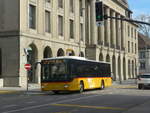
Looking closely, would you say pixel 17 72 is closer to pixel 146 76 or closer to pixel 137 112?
pixel 146 76

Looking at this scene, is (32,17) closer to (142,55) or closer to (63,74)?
(63,74)

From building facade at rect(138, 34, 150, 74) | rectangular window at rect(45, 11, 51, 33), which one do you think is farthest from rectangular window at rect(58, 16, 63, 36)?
building facade at rect(138, 34, 150, 74)

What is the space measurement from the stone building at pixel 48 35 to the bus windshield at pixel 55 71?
1191cm

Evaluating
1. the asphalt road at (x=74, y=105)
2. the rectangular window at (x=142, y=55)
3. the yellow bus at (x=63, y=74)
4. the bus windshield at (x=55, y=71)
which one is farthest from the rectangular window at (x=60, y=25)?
the rectangular window at (x=142, y=55)

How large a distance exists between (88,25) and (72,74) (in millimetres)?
31632

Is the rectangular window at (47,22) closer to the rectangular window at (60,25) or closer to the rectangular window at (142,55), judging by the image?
the rectangular window at (60,25)

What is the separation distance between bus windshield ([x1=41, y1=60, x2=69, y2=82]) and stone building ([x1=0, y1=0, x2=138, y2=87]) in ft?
39.1

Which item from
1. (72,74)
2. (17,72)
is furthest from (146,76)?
(17,72)

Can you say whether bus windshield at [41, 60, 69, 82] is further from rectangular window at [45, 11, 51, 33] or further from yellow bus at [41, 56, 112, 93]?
rectangular window at [45, 11, 51, 33]

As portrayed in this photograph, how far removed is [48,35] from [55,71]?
19.0 meters

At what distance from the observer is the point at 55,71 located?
2517cm

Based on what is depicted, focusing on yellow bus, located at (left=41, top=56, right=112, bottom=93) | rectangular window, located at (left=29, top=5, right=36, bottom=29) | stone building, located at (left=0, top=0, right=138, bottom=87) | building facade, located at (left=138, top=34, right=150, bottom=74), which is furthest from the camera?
building facade, located at (left=138, top=34, right=150, bottom=74)

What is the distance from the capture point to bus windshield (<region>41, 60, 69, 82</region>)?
24.9 m

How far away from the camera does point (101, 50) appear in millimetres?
58938
